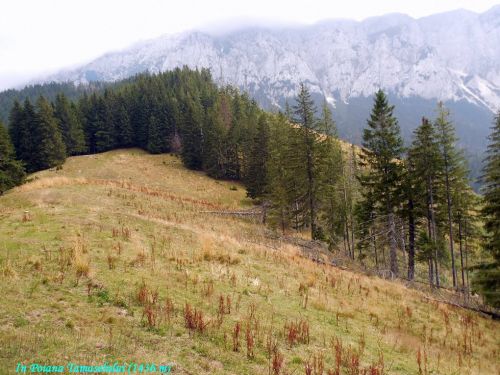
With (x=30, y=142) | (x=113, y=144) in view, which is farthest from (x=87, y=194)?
(x=113, y=144)

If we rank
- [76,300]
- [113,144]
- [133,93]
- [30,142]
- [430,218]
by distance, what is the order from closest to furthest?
1. [76,300]
2. [430,218]
3. [30,142]
4. [113,144]
5. [133,93]

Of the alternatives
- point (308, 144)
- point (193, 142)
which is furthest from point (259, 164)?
point (193, 142)

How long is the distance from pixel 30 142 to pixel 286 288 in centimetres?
7118

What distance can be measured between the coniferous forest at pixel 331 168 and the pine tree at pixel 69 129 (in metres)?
0.25

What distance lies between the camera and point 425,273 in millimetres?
48469

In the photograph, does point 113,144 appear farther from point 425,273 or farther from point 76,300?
point 76,300

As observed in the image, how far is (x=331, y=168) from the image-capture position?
44438 millimetres

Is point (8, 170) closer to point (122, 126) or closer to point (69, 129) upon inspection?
point (69, 129)

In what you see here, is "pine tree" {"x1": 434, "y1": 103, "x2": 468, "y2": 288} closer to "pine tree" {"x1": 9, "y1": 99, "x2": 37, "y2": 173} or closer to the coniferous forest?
the coniferous forest

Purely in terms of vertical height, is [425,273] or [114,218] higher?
[114,218]

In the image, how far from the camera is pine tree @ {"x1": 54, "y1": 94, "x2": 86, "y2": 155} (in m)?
79.9

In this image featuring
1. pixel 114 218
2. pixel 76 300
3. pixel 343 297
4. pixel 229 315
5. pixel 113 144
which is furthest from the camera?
pixel 113 144

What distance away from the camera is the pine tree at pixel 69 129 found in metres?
79.9

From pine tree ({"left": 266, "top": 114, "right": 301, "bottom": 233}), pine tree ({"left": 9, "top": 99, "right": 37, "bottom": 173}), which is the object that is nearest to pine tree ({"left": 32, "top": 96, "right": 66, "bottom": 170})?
pine tree ({"left": 9, "top": 99, "right": 37, "bottom": 173})
